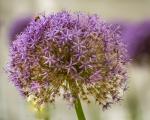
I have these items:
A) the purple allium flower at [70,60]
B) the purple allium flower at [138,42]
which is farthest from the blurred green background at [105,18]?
the purple allium flower at [70,60]

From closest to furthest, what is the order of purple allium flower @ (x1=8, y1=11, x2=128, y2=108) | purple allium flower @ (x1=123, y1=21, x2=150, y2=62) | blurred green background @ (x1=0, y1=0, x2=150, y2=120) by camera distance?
purple allium flower @ (x1=8, y1=11, x2=128, y2=108), purple allium flower @ (x1=123, y1=21, x2=150, y2=62), blurred green background @ (x1=0, y1=0, x2=150, y2=120)

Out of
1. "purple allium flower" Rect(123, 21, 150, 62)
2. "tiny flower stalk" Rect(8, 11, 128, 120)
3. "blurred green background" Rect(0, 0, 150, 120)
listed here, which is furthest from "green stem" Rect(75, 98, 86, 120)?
"blurred green background" Rect(0, 0, 150, 120)

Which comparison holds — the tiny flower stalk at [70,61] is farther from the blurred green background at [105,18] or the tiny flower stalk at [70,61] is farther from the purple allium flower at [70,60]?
the blurred green background at [105,18]

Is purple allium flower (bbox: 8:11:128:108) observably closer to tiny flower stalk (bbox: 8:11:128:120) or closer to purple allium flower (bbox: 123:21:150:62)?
tiny flower stalk (bbox: 8:11:128:120)

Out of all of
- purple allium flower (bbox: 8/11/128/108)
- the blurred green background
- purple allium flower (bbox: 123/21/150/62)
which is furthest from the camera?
the blurred green background

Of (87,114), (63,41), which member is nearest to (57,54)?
(63,41)

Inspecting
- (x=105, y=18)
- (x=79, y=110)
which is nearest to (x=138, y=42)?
(x=105, y=18)

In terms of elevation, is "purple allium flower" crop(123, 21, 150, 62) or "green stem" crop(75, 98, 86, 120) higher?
"purple allium flower" crop(123, 21, 150, 62)
